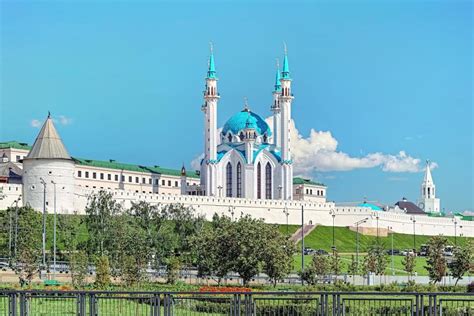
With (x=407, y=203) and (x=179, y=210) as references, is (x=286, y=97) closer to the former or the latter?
(x=179, y=210)

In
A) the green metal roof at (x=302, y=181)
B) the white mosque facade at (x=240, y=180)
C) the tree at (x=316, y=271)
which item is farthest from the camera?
the green metal roof at (x=302, y=181)

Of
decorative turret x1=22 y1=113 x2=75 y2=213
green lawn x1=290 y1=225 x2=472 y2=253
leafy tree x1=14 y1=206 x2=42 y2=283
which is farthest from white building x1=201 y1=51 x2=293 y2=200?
leafy tree x1=14 y1=206 x2=42 y2=283

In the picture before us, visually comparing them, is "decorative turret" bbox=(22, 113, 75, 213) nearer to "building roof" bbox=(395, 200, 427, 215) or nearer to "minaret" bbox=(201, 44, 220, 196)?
"minaret" bbox=(201, 44, 220, 196)

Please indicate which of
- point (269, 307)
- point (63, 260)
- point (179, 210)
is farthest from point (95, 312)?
point (179, 210)

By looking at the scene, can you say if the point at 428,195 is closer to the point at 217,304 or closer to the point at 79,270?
the point at 79,270

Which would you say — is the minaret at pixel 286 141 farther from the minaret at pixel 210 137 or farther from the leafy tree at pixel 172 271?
the leafy tree at pixel 172 271

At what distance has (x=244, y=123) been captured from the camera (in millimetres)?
115562

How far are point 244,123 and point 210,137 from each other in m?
9.04

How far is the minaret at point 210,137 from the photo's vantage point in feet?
351

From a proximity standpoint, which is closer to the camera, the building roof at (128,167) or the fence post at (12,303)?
the fence post at (12,303)

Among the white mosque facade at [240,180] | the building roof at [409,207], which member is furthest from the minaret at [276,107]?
the building roof at [409,207]

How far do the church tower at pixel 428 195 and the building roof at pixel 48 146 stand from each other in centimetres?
9238

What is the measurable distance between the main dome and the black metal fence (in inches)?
3740

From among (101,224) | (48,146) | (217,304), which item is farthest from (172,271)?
(48,146)
